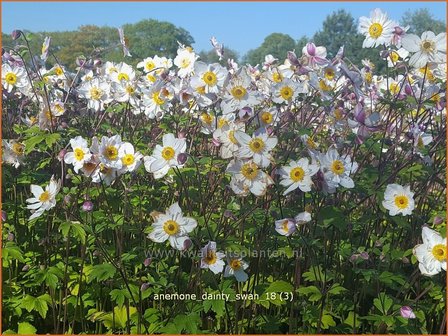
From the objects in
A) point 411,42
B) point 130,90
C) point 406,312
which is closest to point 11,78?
point 130,90

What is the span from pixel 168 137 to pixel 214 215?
77 cm

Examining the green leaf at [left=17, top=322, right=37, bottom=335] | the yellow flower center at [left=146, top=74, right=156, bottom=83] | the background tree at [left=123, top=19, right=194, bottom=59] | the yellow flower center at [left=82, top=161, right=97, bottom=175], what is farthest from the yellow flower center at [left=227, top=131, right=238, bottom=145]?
the background tree at [left=123, top=19, right=194, bottom=59]

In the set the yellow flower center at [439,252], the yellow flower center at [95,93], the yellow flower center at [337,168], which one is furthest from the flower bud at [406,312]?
the yellow flower center at [95,93]

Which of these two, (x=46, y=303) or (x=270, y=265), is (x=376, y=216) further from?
(x=46, y=303)

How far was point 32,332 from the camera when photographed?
296 cm

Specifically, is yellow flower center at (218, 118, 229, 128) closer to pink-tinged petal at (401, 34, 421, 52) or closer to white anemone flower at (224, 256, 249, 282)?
white anemone flower at (224, 256, 249, 282)

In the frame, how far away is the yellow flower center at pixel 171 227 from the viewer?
2.59 m

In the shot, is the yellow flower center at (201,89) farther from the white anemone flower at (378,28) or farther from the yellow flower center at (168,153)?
the white anemone flower at (378,28)

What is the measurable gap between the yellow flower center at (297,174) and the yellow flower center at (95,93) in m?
1.98

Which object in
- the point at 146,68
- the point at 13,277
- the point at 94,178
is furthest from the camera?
the point at 146,68

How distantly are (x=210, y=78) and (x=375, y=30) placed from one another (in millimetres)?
1071

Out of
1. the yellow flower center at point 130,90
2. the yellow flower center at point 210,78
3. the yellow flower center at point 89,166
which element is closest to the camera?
the yellow flower center at point 89,166

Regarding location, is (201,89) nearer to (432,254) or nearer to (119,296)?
(119,296)

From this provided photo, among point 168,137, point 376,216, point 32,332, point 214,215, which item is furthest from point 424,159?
point 32,332
